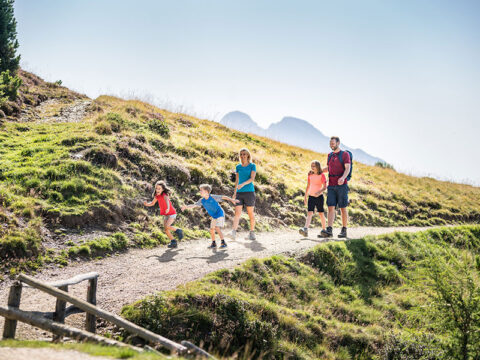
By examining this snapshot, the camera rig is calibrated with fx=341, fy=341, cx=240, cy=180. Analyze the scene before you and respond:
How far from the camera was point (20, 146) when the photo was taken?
14070 mm

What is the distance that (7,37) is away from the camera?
973 inches

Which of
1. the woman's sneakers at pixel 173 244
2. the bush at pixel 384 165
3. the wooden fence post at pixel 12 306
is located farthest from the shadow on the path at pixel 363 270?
the bush at pixel 384 165

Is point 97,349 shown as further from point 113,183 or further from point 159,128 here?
point 159,128

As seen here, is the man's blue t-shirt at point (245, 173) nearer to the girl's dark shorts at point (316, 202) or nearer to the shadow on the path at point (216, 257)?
the shadow on the path at point (216, 257)

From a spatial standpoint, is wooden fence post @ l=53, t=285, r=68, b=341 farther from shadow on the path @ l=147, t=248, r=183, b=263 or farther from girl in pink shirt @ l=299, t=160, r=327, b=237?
girl in pink shirt @ l=299, t=160, r=327, b=237

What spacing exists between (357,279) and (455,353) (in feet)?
14.1

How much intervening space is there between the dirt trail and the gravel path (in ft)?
3.63

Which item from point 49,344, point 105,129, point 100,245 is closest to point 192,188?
point 105,129

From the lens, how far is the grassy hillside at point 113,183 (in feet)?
30.1

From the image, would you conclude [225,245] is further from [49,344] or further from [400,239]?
[400,239]

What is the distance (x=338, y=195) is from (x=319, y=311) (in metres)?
4.22

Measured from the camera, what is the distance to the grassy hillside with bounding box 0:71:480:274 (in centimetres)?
919

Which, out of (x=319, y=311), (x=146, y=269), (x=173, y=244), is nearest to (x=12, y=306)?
(x=146, y=269)

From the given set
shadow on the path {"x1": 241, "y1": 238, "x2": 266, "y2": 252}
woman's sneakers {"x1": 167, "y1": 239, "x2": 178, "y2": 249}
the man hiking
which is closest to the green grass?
woman's sneakers {"x1": 167, "y1": 239, "x2": 178, "y2": 249}
